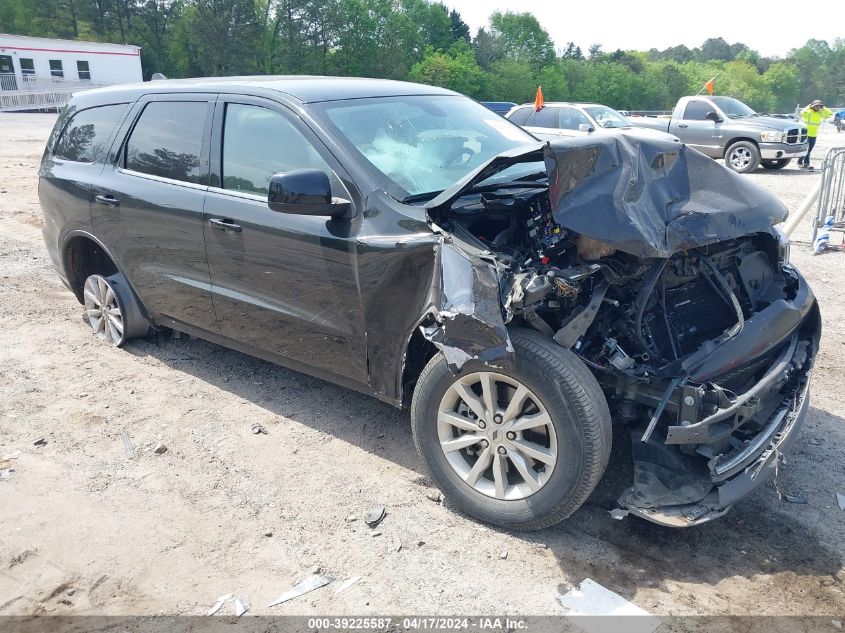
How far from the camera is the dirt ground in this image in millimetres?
2906

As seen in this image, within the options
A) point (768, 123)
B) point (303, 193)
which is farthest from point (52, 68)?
point (303, 193)

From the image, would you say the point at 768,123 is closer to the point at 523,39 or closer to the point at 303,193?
the point at 303,193

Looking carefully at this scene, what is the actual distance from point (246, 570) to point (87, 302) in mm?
3465

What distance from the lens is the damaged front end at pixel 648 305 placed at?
9.78ft

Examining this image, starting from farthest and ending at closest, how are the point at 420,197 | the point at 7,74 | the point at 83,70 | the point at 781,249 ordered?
the point at 83,70
the point at 7,74
the point at 781,249
the point at 420,197

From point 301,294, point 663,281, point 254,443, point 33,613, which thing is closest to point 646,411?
point 663,281

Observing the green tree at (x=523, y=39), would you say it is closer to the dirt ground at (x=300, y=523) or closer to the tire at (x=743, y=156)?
the tire at (x=743, y=156)

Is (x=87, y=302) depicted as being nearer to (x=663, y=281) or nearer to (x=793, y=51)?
(x=663, y=281)

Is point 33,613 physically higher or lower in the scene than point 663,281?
lower

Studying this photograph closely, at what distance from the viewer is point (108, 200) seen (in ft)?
16.1

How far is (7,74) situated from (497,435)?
43491 mm

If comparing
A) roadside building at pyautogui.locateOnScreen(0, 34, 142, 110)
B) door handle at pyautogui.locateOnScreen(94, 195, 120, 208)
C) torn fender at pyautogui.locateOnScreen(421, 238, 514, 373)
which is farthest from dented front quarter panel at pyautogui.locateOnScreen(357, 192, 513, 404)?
roadside building at pyautogui.locateOnScreen(0, 34, 142, 110)

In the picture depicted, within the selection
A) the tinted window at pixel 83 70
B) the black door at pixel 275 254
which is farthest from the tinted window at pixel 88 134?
the tinted window at pixel 83 70

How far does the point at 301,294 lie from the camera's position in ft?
12.7
